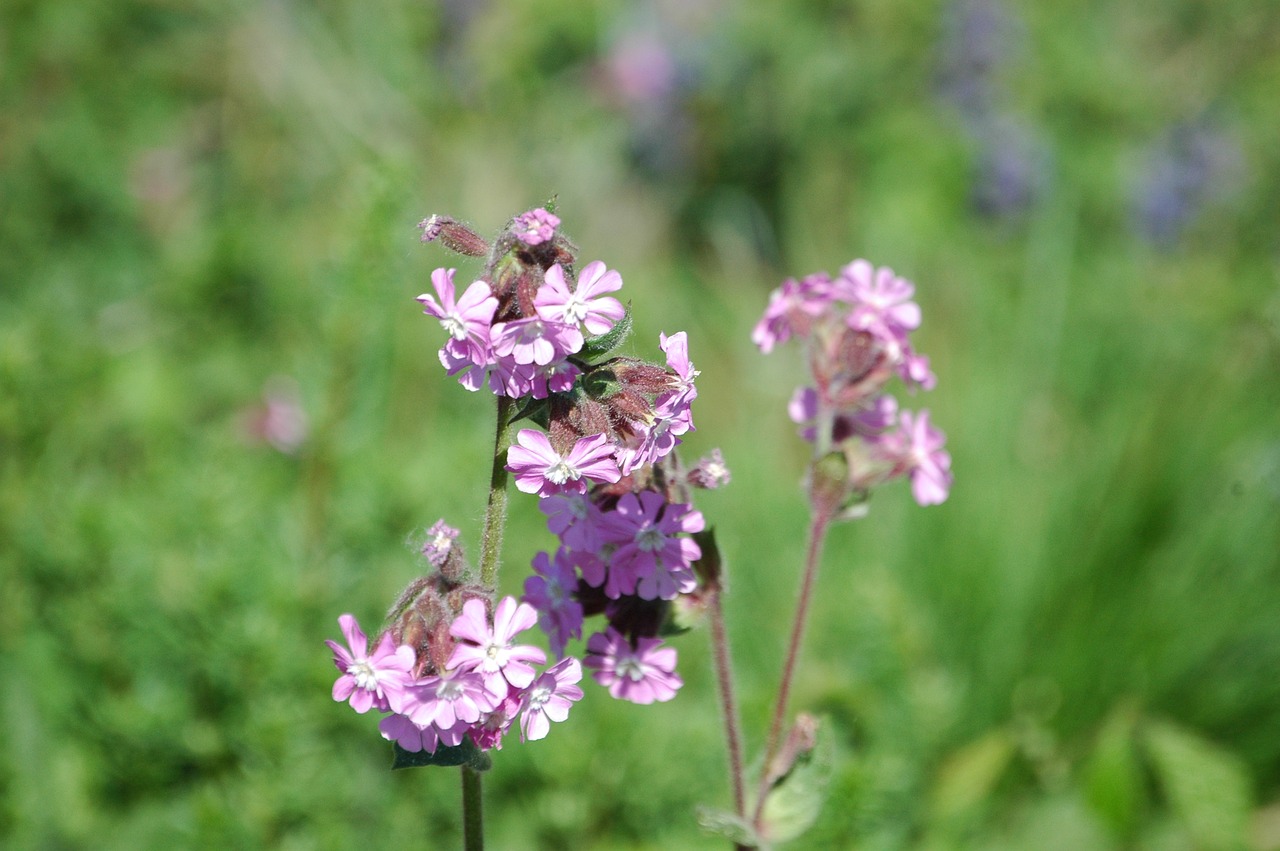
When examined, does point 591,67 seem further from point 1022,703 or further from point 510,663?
point 510,663

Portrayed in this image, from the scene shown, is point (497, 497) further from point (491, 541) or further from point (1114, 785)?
point (1114, 785)

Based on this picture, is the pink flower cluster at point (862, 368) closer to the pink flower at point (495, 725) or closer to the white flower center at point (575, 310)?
the white flower center at point (575, 310)

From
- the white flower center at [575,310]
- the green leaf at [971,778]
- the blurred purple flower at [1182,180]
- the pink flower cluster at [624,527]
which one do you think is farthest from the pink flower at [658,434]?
the blurred purple flower at [1182,180]

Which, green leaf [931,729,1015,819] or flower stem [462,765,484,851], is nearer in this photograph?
flower stem [462,765,484,851]

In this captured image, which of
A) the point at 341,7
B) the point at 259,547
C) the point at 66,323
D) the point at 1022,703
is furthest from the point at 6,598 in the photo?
the point at 341,7

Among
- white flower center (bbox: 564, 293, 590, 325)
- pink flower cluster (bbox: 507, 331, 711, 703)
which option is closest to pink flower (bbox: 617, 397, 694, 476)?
pink flower cluster (bbox: 507, 331, 711, 703)

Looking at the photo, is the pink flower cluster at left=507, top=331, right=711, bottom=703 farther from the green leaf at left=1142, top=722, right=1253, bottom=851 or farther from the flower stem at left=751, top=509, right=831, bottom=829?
the green leaf at left=1142, top=722, right=1253, bottom=851

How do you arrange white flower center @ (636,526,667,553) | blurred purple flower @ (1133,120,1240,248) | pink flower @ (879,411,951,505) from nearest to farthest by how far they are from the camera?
white flower center @ (636,526,667,553) → pink flower @ (879,411,951,505) → blurred purple flower @ (1133,120,1240,248)
